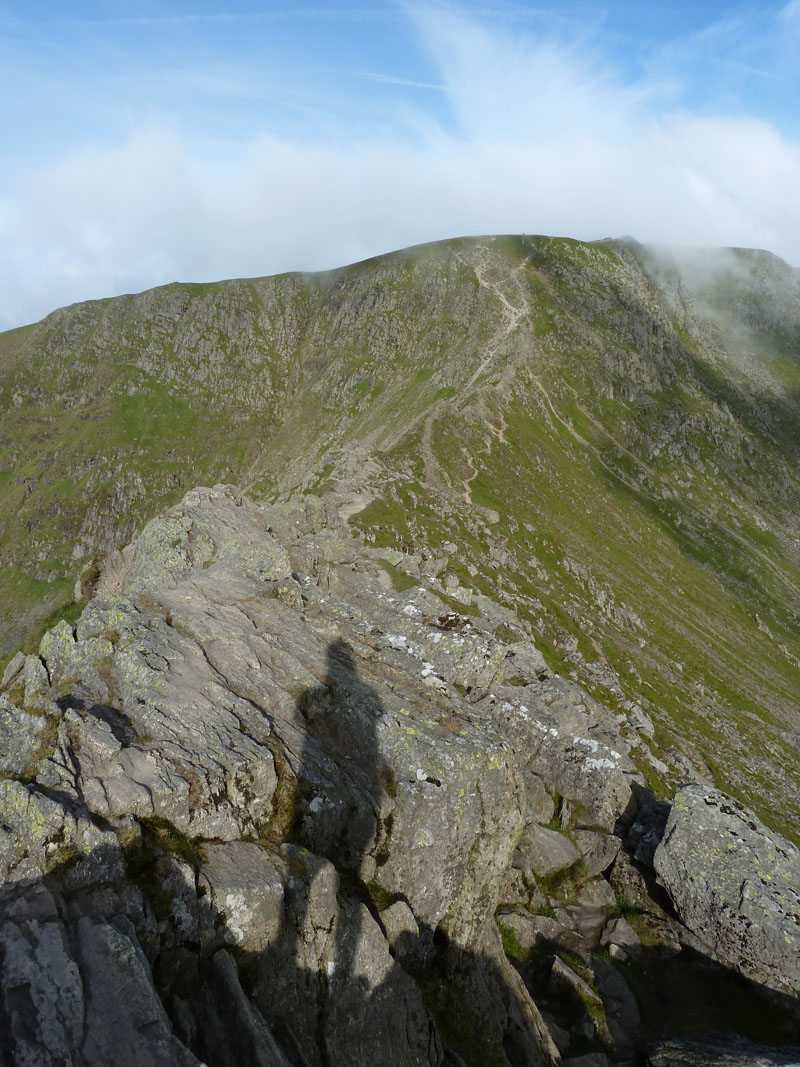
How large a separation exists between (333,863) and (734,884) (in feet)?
65.4

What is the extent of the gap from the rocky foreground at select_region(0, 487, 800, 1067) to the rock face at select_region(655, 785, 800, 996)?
11cm

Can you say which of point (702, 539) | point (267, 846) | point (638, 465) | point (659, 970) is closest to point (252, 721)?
point (267, 846)

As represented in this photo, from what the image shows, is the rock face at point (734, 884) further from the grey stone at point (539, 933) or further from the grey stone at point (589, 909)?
the grey stone at point (539, 933)

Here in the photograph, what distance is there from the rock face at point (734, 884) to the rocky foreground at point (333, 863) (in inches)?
4.5

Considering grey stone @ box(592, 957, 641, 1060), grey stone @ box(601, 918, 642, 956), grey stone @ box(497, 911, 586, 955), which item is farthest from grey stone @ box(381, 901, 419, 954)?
grey stone @ box(601, 918, 642, 956)

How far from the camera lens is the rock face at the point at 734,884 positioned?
24.7 metres

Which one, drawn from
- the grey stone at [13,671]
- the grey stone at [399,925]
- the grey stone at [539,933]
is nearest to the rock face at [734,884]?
the grey stone at [539,933]

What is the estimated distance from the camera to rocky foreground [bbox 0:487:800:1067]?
12789mm

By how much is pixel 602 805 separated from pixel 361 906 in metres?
20.1

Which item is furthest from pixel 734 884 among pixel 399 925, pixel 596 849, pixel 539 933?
pixel 399 925

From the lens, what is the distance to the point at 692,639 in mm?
123625

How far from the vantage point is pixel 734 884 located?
26.2 m

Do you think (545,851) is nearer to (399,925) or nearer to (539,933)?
(539,933)

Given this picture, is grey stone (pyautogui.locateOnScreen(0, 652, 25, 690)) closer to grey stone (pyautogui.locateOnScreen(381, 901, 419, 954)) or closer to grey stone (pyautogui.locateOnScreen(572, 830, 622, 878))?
grey stone (pyautogui.locateOnScreen(381, 901, 419, 954))
